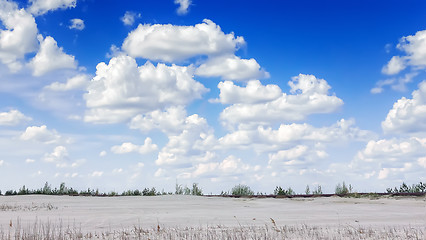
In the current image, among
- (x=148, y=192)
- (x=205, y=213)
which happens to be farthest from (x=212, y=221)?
(x=148, y=192)

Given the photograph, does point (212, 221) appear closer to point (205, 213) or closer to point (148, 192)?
point (205, 213)

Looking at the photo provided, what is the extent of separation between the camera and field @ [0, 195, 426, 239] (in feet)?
37.3

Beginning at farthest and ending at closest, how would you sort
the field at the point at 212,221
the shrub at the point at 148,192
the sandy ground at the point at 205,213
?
the shrub at the point at 148,192 < the sandy ground at the point at 205,213 < the field at the point at 212,221

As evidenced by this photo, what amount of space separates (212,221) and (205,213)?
3.41 metres

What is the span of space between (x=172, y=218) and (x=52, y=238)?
6.87 metres

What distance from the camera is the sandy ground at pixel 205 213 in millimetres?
15211

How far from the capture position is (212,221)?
52.1 feet

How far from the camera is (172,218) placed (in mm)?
16797

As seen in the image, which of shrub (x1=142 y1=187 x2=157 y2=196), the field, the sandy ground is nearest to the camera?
the field

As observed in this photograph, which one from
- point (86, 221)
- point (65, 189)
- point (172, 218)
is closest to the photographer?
point (86, 221)

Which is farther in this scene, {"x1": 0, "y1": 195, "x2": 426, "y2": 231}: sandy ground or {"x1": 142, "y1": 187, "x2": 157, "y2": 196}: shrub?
{"x1": 142, "y1": 187, "x2": 157, "y2": 196}: shrub

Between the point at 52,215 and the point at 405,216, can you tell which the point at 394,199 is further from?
the point at 52,215

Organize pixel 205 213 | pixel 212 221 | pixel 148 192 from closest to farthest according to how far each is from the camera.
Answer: pixel 212 221 < pixel 205 213 < pixel 148 192

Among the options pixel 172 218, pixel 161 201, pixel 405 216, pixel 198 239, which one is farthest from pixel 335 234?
pixel 161 201
